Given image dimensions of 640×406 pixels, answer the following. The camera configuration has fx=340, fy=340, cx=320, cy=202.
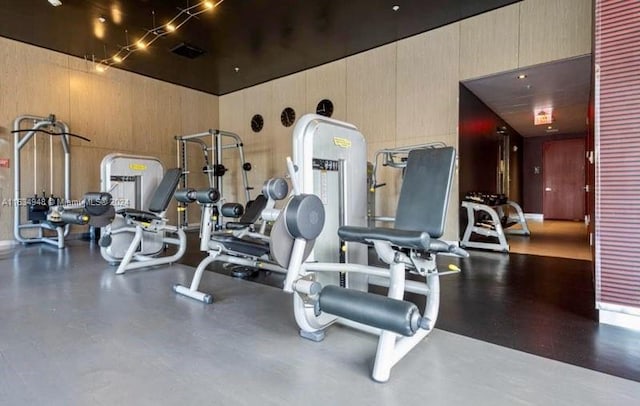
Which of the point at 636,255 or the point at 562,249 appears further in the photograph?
the point at 562,249

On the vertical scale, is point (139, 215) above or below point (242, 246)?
above

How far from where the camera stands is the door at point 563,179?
969 cm

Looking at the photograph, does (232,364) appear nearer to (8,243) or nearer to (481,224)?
(481,224)

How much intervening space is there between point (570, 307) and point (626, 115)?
1.39 m

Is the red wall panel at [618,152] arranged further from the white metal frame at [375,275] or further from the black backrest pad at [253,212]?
the black backrest pad at [253,212]

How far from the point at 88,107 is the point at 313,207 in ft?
21.3

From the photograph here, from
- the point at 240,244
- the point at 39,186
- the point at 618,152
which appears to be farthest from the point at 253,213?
the point at 39,186

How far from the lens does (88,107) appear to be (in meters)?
6.34

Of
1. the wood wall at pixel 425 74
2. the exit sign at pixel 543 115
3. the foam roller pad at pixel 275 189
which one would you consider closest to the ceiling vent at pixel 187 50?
the wood wall at pixel 425 74

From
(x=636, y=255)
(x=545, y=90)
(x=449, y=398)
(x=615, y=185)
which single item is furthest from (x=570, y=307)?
(x=545, y=90)

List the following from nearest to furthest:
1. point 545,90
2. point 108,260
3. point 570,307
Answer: point 570,307 < point 108,260 < point 545,90

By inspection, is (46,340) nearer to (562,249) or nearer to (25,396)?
(25,396)

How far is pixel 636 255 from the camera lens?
83.1 inches

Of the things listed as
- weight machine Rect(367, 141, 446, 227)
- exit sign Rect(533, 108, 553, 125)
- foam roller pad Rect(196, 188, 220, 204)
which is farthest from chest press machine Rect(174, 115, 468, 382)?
exit sign Rect(533, 108, 553, 125)
